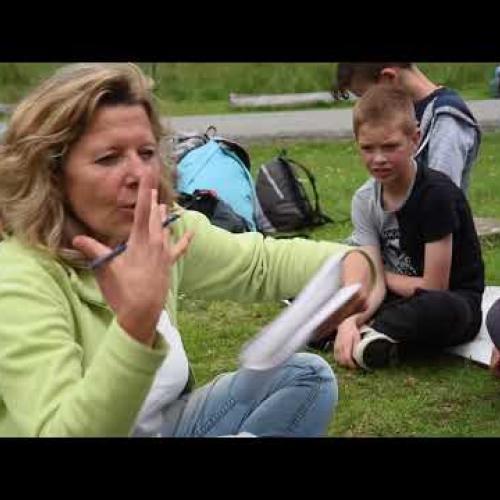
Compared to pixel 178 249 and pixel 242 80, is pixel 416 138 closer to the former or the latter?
pixel 178 249

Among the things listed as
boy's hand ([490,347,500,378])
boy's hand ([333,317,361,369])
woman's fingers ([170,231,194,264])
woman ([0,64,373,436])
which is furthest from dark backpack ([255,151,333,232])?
woman's fingers ([170,231,194,264])

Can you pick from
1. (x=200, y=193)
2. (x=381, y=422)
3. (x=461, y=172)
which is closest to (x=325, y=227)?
(x=200, y=193)

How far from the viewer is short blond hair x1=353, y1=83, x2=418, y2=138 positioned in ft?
10.8

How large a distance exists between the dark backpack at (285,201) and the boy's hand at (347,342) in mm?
1995

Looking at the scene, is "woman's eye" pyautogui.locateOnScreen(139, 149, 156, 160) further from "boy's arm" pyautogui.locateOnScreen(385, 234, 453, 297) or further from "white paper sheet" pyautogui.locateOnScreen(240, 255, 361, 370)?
"boy's arm" pyautogui.locateOnScreen(385, 234, 453, 297)

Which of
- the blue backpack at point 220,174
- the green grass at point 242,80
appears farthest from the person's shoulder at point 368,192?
the green grass at point 242,80

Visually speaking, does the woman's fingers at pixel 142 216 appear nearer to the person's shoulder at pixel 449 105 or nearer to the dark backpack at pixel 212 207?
the person's shoulder at pixel 449 105

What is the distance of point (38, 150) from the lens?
1.77m

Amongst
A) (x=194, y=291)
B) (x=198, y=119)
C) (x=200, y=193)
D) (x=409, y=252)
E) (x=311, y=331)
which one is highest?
(x=311, y=331)

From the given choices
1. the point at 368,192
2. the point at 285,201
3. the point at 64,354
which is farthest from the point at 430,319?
the point at 285,201

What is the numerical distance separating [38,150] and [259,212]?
3.48 m

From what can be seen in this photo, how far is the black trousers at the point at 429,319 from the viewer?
3258 millimetres

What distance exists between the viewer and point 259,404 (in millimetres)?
2145
